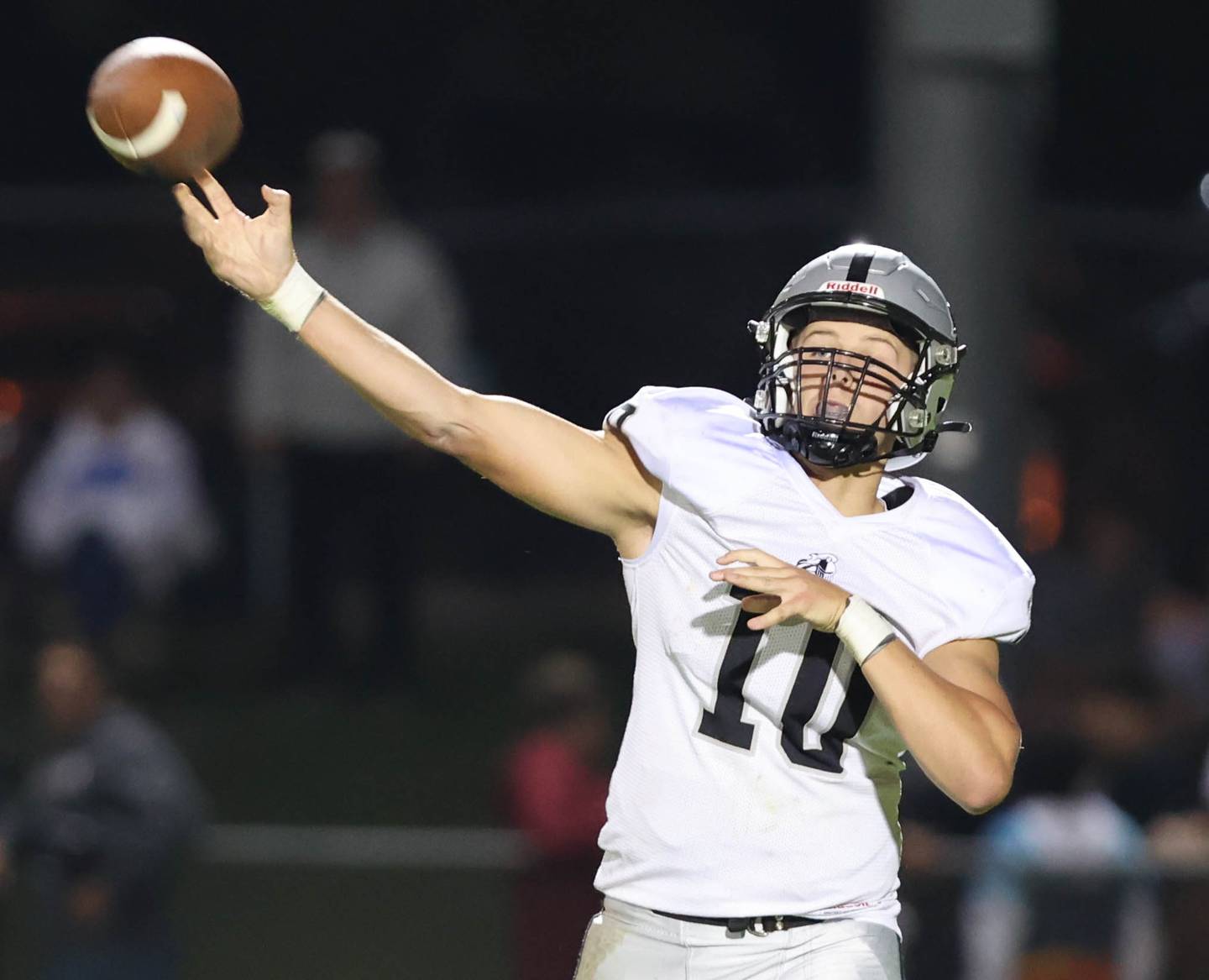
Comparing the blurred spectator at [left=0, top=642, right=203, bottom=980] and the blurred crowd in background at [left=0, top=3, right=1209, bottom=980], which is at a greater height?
the blurred crowd in background at [left=0, top=3, right=1209, bottom=980]

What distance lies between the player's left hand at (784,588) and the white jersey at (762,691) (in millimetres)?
222

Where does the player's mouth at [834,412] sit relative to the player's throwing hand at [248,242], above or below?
below

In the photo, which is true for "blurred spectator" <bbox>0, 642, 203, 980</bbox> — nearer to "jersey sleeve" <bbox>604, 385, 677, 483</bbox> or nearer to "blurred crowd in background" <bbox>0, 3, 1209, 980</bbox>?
"blurred crowd in background" <bbox>0, 3, 1209, 980</bbox>

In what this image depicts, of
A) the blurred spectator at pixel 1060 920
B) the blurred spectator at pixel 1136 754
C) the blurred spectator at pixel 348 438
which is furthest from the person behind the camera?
the blurred spectator at pixel 348 438

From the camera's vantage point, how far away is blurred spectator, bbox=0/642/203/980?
6.71 meters

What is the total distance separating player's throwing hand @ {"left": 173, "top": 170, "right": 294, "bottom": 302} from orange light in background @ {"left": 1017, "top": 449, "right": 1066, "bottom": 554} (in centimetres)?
670

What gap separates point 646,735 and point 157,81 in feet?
4.44

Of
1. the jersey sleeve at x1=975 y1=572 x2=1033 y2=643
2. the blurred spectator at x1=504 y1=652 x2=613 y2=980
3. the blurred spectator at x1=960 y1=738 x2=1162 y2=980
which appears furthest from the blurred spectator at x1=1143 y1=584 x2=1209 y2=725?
the jersey sleeve at x1=975 y1=572 x2=1033 y2=643

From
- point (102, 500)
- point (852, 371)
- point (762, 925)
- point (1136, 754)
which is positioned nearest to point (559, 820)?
point (1136, 754)

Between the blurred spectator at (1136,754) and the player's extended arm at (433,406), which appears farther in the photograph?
the blurred spectator at (1136,754)

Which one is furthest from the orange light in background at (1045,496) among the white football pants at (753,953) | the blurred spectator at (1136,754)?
the white football pants at (753,953)

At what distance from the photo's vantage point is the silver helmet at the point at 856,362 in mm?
3521

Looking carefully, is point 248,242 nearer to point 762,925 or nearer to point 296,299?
point 296,299

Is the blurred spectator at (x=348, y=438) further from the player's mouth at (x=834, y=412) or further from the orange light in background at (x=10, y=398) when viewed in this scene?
the player's mouth at (x=834, y=412)
